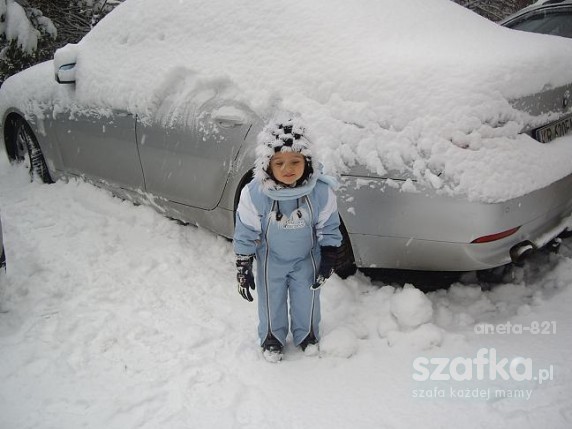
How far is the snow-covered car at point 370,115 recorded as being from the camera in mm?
2264

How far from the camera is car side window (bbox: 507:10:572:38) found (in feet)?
16.2

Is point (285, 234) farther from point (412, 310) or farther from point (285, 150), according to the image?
point (412, 310)

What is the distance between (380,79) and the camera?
7.89 feet

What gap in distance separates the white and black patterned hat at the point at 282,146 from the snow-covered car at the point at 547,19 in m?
4.06

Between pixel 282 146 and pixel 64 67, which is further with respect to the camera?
pixel 64 67

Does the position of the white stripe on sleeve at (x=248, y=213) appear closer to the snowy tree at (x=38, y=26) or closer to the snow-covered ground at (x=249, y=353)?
the snow-covered ground at (x=249, y=353)

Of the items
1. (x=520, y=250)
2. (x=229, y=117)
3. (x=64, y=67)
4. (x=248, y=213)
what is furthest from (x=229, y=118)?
(x=64, y=67)

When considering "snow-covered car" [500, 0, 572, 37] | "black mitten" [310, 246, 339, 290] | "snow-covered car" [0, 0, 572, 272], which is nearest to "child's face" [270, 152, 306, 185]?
"snow-covered car" [0, 0, 572, 272]

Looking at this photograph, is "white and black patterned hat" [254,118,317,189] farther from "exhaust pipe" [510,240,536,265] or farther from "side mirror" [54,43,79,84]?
"side mirror" [54,43,79,84]

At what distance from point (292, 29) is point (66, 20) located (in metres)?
5.99

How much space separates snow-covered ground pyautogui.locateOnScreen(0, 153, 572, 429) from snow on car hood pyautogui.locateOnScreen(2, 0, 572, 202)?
0.74 m

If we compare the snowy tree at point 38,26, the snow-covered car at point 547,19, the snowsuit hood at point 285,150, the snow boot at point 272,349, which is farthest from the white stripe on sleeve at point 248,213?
the snowy tree at point 38,26

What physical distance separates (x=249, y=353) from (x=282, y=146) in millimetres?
→ 1102

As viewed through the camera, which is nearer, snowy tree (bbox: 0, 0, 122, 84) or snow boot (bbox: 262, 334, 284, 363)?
snow boot (bbox: 262, 334, 284, 363)
